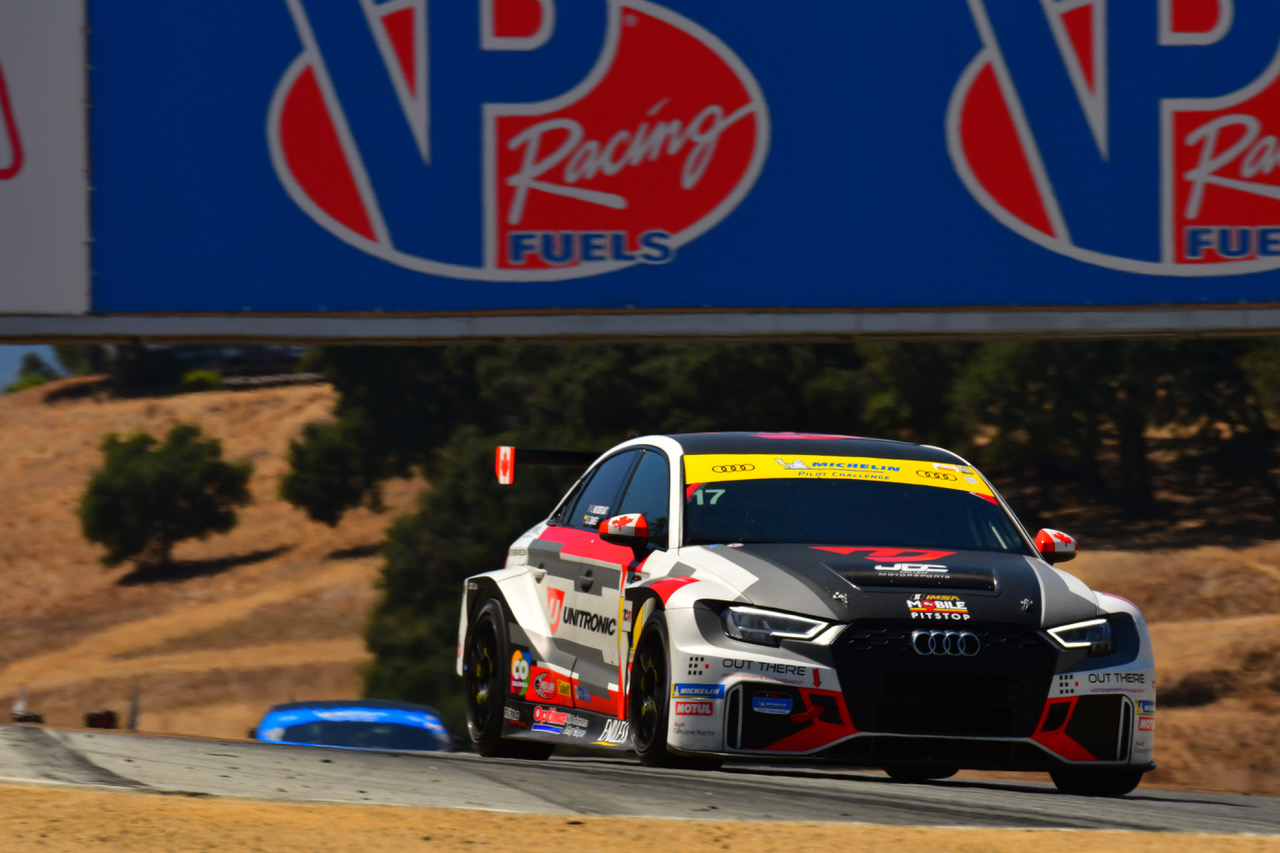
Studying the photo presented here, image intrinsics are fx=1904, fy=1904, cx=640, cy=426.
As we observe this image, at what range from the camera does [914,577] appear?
8.23 m

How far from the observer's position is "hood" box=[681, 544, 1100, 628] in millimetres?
8023

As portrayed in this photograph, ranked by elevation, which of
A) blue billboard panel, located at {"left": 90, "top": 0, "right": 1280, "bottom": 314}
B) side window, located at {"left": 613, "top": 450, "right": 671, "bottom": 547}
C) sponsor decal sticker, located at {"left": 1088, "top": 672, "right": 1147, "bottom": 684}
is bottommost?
sponsor decal sticker, located at {"left": 1088, "top": 672, "right": 1147, "bottom": 684}

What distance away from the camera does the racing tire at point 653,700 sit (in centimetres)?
827

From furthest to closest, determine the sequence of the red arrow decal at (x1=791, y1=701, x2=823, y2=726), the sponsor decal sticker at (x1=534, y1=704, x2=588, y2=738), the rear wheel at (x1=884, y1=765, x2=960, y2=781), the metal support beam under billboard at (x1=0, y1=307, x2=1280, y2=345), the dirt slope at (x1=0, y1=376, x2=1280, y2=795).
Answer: the dirt slope at (x1=0, y1=376, x2=1280, y2=795), the metal support beam under billboard at (x1=0, y1=307, x2=1280, y2=345), the sponsor decal sticker at (x1=534, y1=704, x2=588, y2=738), the rear wheel at (x1=884, y1=765, x2=960, y2=781), the red arrow decal at (x1=791, y1=701, x2=823, y2=726)

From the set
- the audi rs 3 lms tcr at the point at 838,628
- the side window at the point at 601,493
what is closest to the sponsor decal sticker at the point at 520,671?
the audi rs 3 lms tcr at the point at 838,628

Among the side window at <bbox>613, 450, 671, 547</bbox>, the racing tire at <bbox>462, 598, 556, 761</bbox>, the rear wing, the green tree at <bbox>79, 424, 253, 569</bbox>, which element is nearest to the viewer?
the side window at <bbox>613, 450, 671, 547</bbox>

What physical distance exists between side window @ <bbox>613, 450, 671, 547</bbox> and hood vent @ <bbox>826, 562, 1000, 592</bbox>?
3.63 feet

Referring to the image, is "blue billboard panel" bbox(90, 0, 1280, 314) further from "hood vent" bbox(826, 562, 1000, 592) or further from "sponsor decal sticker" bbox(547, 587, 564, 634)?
"hood vent" bbox(826, 562, 1000, 592)

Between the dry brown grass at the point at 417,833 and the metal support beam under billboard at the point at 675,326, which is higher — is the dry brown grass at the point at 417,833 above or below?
below

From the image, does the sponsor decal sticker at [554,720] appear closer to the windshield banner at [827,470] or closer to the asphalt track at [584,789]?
the asphalt track at [584,789]

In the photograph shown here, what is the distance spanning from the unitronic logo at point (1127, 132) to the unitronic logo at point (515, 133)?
76.3 inches

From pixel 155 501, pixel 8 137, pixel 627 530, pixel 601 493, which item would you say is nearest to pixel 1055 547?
pixel 627 530

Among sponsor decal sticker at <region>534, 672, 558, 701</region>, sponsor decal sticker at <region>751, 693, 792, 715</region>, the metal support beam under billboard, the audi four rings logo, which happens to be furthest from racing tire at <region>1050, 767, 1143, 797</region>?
the metal support beam under billboard

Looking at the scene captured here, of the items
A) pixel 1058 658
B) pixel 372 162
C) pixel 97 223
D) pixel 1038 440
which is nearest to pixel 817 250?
pixel 372 162
